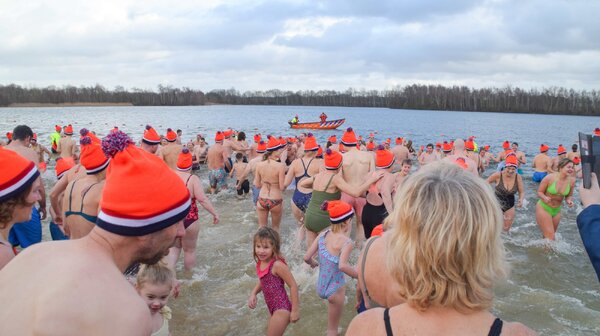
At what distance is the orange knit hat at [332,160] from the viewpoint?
564 cm

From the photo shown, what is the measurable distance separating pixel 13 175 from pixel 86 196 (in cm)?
204

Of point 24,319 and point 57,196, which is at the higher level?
point 24,319

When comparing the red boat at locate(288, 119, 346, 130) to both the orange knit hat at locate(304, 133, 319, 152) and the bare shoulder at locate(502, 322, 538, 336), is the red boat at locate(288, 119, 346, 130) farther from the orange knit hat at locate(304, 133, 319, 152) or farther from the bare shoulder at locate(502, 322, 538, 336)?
the bare shoulder at locate(502, 322, 538, 336)

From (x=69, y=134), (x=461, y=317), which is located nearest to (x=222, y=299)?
(x=461, y=317)

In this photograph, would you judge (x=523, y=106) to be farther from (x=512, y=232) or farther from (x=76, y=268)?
(x=76, y=268)

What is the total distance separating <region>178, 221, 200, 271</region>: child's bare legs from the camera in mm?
5605

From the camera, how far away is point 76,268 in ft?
4.49

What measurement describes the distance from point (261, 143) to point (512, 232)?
5.72 meters

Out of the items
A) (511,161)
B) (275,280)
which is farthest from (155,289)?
(511,161)

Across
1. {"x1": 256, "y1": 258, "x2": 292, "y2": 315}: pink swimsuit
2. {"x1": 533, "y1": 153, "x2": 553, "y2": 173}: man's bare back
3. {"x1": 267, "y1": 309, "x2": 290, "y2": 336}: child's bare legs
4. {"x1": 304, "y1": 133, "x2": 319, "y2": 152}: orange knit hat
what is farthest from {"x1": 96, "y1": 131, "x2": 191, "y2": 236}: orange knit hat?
{"x1": 533, "y1": 153, "x2": 553, "y2": 173}: man's bare back

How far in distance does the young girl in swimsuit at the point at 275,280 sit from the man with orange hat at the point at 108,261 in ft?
6.73

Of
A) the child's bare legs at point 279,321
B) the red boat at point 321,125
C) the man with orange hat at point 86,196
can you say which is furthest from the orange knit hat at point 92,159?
the red boat at point 321,125

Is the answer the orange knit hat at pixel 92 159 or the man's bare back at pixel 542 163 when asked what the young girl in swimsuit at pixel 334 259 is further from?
the man's bare back at pixel 542 163

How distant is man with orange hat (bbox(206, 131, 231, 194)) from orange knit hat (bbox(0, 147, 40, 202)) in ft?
28.7
